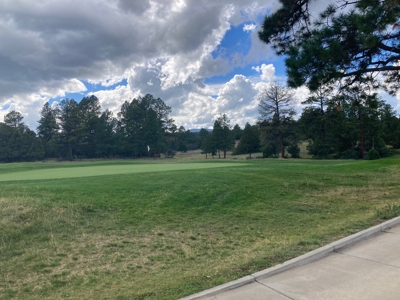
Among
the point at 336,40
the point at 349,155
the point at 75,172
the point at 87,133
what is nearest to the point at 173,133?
the point at 87,133

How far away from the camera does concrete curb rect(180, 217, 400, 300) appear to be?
393 cm

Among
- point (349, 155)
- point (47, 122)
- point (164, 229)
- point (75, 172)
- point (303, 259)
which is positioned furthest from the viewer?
point (47, 122)

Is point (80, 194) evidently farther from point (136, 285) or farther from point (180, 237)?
point (136, 285)

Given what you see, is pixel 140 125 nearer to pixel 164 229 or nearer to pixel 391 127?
pixel 391 127

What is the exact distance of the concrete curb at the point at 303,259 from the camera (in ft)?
12.9

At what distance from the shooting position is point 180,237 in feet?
24.5

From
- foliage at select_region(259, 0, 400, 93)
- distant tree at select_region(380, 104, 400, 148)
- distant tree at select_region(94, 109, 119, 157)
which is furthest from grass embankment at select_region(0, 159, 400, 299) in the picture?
distant tree at select_region(94, 109, 119, 157)

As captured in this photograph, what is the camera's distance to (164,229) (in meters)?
7.97

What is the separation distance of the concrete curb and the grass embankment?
219 millimetres

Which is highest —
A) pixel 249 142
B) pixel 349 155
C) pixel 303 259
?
pixel 249 142

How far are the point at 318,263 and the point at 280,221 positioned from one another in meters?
4.15

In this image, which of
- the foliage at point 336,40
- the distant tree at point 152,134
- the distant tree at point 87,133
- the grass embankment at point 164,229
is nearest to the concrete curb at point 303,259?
the grass embankment at point 164,229

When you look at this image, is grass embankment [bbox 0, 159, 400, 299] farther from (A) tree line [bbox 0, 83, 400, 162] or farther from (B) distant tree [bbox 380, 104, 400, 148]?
(B) distant tree [bbox 380, 104, 400, 148]

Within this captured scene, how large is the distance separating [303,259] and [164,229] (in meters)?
4.12
